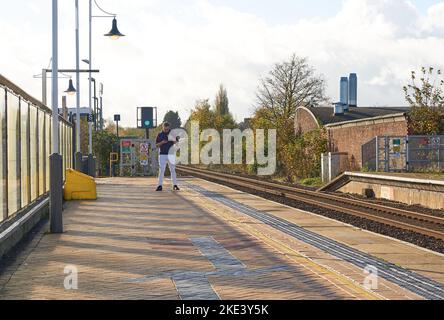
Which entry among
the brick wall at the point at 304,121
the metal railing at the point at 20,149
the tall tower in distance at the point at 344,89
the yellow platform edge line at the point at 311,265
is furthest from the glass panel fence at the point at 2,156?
the tall tower in distance at the point at 344,89

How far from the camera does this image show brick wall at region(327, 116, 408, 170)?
34.9 m

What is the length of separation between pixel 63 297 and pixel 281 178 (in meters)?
37.3

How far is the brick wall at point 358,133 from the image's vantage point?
114 ft

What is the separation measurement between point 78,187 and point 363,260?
11.1 metres

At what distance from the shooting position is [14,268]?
29.2ft

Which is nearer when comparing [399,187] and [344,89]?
[399,187]

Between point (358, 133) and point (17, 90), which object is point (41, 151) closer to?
point (17, 90)

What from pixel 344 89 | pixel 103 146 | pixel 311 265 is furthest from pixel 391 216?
pixel 344 89

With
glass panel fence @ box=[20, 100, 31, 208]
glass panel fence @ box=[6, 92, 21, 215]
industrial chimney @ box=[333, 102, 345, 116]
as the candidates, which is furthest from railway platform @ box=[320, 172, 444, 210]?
industrial chimney @ box=[333, 102, 345, 116]

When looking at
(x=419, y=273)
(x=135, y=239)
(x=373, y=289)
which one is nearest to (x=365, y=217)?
(x=135, y=239)

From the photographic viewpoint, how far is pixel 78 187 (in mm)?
19281

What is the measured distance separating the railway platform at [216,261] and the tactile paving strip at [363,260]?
1 centimetres

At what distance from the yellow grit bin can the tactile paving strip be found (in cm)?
541
